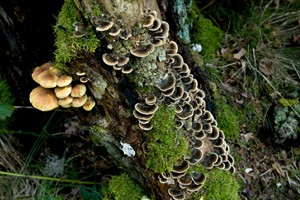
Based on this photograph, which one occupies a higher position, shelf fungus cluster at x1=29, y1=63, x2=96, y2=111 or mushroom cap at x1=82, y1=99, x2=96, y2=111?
shelf fungus cluster at x1=29, y1=63, x2=96, y2=111

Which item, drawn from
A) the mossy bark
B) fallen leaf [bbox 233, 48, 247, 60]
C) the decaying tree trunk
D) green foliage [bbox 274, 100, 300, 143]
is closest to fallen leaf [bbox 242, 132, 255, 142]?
green foliage [bbox 274, 100, 300, 143]

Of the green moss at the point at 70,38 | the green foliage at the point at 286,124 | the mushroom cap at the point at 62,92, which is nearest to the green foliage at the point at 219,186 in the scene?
the green foliage at the point at 286,124

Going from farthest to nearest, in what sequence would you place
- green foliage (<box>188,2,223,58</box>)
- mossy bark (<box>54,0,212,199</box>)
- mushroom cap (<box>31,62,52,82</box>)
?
green foliage (<box>188,2,223,58</box>)
mushroom cap (<box>31,62,52,82</box>)
mossy bark (<box>54,0,212,199</box>)

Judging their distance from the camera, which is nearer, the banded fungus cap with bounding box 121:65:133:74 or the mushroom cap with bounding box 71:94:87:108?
the banded fungus cap with bounding box 121:65:133:74

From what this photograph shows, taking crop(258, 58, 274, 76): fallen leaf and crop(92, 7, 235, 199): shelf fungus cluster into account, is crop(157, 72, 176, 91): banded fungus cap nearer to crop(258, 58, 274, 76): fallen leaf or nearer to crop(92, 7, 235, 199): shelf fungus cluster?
crop(92, 7, 235, 199): shelf fungus cluster

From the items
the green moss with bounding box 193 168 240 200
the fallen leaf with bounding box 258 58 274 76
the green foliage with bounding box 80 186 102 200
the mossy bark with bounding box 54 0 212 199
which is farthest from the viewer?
the fallen leaf with bounding box 258 58 274 76

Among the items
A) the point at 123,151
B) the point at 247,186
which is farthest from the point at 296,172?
the point at 123,151

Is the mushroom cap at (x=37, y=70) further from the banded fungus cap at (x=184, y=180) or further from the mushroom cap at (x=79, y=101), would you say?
the banded fungus cap at (x=184, y=180)
